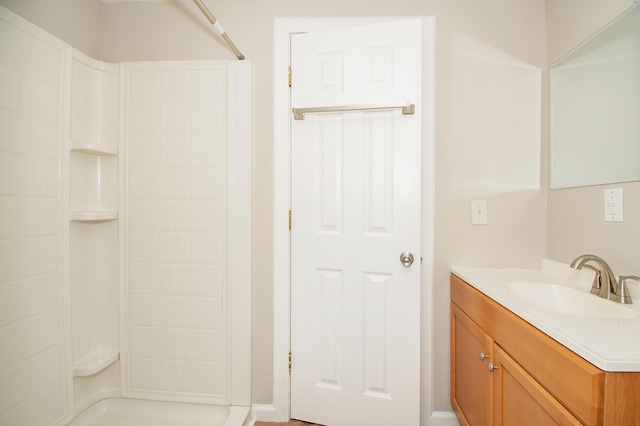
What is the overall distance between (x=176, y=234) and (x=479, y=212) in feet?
5.45

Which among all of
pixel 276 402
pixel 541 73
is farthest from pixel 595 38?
pixel 276 402

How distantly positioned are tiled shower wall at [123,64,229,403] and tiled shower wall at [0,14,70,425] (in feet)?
0.94

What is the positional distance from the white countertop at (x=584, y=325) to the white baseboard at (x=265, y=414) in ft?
4.01

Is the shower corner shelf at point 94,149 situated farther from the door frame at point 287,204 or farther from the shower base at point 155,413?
the shower base at point 155,413

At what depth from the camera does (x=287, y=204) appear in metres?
1.37

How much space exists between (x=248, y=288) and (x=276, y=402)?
0.63 metres

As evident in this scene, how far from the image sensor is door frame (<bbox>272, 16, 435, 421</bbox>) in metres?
1.31

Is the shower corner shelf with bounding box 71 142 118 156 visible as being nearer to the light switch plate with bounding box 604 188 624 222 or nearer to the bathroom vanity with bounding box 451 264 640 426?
the bathroom vanity with bounding box 451 264 640 426

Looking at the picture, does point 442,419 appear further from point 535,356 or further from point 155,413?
point 155,413

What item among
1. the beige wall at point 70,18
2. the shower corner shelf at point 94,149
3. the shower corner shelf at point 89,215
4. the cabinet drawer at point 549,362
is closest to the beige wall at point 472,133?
the beige wall at point 70,18

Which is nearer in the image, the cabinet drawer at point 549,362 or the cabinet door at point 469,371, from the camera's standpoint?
the cabinet drawer at point 549,362

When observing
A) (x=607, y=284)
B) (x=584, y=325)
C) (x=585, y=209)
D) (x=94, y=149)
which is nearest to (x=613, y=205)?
(x=585, y=209)

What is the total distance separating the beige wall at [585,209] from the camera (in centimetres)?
93

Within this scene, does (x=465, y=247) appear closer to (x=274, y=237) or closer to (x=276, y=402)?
(x=274, y=237)
